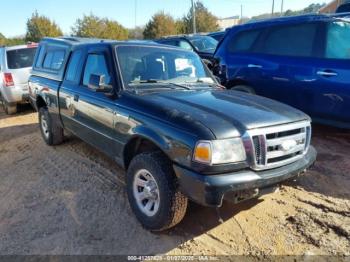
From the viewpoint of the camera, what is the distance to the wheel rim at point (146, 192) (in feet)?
11.1

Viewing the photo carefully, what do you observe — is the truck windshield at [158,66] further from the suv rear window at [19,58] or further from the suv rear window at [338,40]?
the suv rear window at [19,58]

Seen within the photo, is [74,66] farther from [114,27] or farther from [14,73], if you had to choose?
[114,27]

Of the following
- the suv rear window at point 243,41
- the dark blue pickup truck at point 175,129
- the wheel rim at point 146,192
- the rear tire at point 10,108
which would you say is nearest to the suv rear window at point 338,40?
the suv rear window at point 243,41

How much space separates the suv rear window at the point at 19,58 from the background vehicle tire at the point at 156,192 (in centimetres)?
712

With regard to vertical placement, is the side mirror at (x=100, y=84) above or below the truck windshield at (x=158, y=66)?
below

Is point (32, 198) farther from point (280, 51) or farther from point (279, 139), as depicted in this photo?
point (280, 51)

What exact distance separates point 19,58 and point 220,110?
7796mm

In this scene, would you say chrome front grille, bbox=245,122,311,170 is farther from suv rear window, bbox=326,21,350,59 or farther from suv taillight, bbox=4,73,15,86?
suv taillight, bbox=4,73,15,86

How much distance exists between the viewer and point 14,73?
30.0 feet

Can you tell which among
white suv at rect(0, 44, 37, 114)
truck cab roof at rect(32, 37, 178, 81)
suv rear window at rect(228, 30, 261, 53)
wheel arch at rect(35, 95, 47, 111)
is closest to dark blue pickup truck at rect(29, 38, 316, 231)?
truck cab roof at rect(32, 37, 178, 81)

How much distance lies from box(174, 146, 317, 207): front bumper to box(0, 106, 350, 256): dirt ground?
1.99 ft

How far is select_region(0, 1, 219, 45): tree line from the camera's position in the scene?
122 ft

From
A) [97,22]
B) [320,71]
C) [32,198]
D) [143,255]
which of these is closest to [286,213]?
[143,255]

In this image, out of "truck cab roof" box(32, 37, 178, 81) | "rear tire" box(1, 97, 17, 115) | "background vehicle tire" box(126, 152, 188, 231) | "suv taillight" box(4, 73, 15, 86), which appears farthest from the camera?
"rear tire" box(1, 97, 17, 115)
